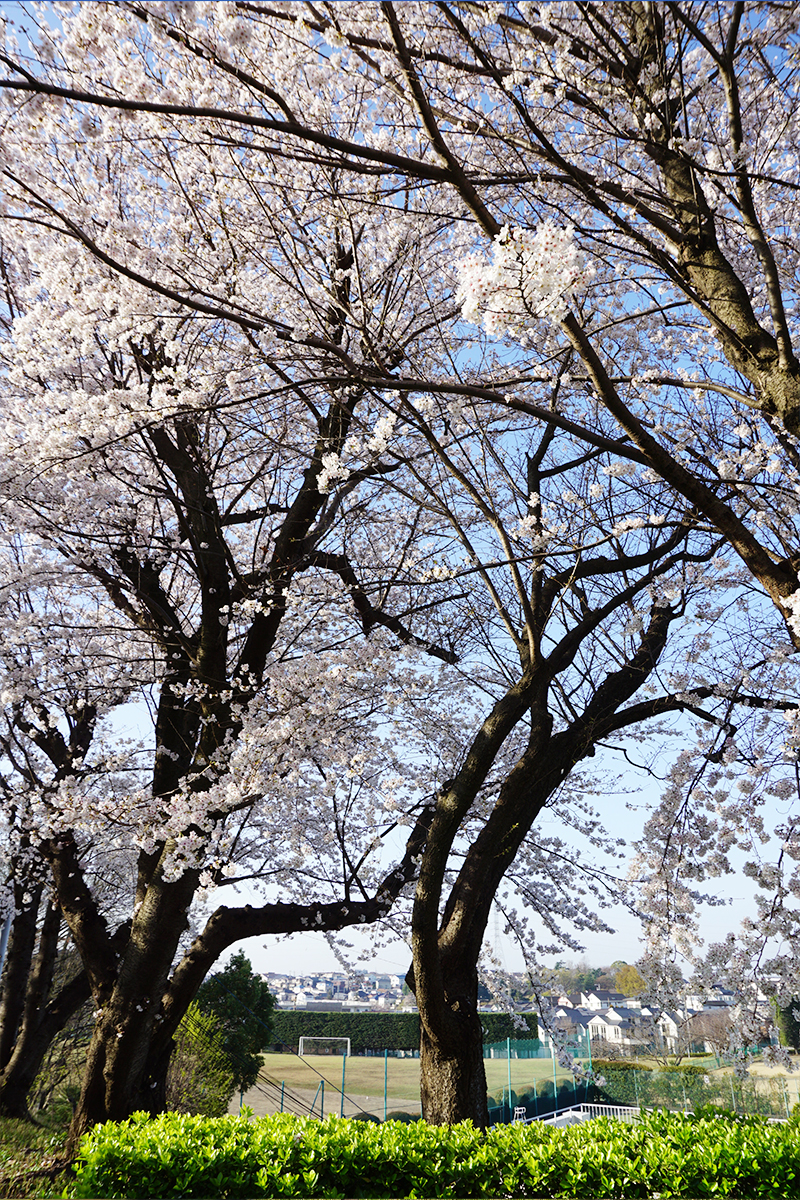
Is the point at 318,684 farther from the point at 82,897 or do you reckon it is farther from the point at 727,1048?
the point at 727,1048

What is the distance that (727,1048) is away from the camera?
526cm

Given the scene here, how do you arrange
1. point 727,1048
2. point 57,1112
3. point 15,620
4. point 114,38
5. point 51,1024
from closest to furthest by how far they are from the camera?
point 114,38
point 727,1048
point 15,620
point 51,1024
point 57,1112

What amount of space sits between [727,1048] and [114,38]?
7285mm

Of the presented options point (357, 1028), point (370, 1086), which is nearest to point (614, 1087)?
point (370, 1086)

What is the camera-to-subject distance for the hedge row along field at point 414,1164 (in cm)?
397

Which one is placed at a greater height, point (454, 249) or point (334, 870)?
point (454, 249)

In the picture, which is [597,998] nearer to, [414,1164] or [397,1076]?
[397,1076]

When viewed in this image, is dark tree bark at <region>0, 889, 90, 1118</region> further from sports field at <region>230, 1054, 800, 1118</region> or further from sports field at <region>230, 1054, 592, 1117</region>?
sports field at <region>230, 1054, 592, 1117</region>

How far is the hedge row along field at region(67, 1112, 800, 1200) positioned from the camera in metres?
3.97

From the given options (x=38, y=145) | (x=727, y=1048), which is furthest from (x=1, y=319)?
(x=727, y=1048)

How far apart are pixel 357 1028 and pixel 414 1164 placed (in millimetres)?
23947

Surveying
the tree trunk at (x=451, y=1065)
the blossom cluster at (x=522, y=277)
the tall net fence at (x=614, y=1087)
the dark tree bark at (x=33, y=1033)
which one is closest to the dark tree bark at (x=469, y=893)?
the tree trunk at (x=451, y=1065)

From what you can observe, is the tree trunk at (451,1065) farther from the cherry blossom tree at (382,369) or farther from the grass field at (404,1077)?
the grass field at (404,1077)

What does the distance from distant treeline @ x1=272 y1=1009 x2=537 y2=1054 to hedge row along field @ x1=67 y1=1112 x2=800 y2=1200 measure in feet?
70.1
